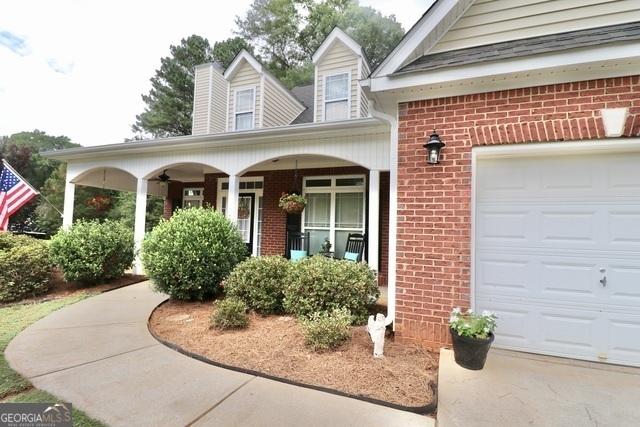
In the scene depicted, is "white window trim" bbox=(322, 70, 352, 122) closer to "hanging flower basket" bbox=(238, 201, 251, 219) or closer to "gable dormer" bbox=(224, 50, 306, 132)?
"gable dormer" bbox=(224, 50, 306, 132)

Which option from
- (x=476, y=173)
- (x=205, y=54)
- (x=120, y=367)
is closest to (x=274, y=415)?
(x=120, y=367)

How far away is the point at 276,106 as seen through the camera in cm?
1027

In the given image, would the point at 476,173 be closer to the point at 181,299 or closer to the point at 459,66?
the point at 459,66

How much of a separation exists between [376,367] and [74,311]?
5234 mm

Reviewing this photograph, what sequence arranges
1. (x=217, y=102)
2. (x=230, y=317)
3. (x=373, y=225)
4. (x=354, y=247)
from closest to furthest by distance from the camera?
1. (x=230, y=317)
2. (x=373, y=225)
3. (x=354, y=247)
4. (x=217, y=102)

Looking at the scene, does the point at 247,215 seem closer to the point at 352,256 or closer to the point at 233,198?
the point at 233,198

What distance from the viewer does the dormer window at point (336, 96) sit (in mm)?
8773

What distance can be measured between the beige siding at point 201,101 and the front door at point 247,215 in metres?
3.22

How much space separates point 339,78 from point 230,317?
282 inches

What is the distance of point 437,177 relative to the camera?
3.84 m

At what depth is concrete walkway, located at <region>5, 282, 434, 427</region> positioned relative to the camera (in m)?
2.49

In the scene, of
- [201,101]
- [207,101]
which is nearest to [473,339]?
[207,101]

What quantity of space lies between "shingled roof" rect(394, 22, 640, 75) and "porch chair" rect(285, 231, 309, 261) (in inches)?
219

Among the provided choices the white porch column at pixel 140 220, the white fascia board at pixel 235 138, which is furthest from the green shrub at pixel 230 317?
the white porch column at pixel 140 220
